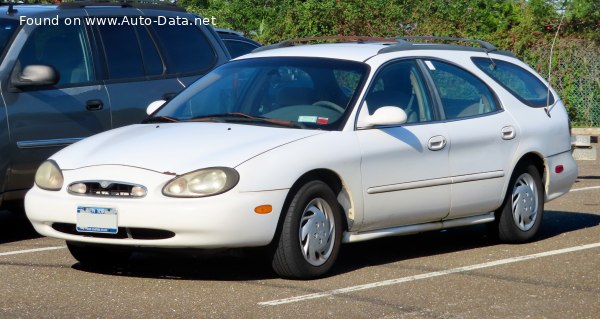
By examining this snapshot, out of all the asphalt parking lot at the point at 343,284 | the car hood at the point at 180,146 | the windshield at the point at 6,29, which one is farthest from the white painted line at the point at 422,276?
the windshield at the point at 6,29

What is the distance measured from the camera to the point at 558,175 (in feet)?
33.6

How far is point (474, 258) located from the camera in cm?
909

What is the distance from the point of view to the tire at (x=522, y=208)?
9.72 meters

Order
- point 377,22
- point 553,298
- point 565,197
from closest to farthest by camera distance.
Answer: point 553,298 < point 565,197 < point 377,22

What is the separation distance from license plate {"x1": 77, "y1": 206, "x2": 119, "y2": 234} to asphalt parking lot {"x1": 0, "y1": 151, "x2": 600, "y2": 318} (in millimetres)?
340

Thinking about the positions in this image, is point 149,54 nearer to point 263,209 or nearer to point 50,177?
point 50,177

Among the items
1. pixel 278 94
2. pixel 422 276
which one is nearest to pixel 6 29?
pixel 278 94

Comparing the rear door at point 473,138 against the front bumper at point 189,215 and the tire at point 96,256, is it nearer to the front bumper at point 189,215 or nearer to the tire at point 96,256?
the front bumper at point 189,215

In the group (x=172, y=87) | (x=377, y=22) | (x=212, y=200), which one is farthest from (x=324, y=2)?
(x=212, y=200)

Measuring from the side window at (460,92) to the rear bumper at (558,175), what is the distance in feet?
2.38

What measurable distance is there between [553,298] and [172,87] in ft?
15.8

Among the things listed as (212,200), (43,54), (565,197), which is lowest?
(565,197)

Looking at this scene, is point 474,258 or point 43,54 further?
point 43,54

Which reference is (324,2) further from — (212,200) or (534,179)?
(212,200)
